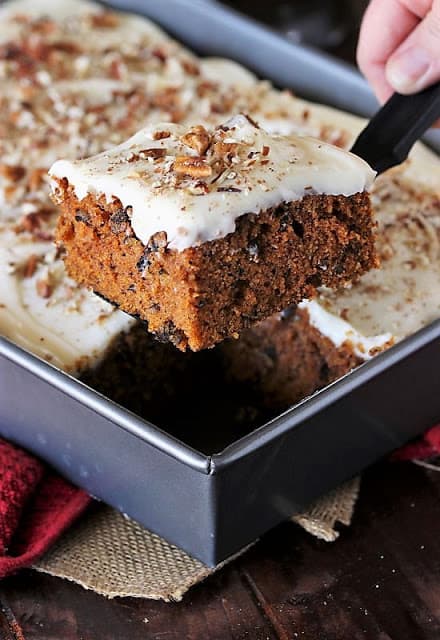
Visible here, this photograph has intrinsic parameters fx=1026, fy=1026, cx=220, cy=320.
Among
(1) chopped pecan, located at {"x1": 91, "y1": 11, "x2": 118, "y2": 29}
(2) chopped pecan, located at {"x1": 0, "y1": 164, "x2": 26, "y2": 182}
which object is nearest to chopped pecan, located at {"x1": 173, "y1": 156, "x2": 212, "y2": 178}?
(2) chopped pecan, located at {"x1": 0, "y1": 164, "x2": 26, "y2": 182}

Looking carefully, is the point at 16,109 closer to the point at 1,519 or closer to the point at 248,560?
the point at 1,519

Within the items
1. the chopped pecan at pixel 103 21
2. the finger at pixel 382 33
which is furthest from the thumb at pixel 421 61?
the chopped pecan at pixel 103 21

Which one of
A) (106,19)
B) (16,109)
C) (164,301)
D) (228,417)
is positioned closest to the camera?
(164,301)

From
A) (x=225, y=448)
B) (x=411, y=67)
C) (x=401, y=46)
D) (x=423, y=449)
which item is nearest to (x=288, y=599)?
(x=225, y=448)

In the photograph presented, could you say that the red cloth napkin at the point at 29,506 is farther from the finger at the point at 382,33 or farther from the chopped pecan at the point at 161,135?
the finger at the point at 382,33

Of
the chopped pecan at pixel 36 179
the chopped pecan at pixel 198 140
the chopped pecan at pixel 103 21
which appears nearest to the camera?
the chopped pecan at pixel 198 140

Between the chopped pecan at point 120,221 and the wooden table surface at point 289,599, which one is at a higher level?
the chopped pecan at point 120,221

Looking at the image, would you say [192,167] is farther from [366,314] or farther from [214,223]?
[366,314]

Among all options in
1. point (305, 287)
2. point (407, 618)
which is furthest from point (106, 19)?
point (407, 618)
